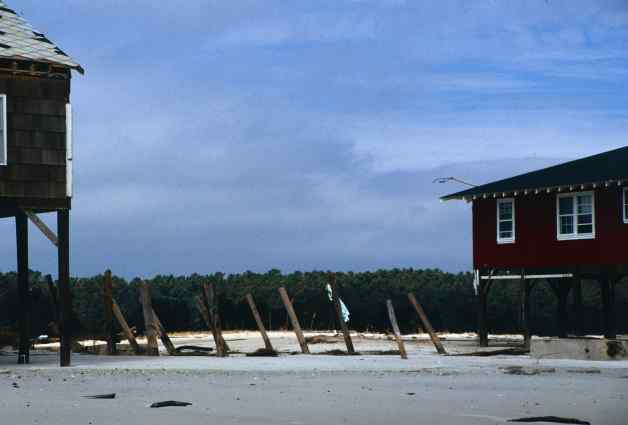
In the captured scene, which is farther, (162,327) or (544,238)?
(544,238)

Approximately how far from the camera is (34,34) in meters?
29.8

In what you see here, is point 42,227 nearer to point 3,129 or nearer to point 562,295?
point 3,129

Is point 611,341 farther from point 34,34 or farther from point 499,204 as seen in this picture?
point 34,34

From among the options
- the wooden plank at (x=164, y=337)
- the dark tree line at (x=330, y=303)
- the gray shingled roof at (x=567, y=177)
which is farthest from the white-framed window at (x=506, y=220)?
the wooden plank at (x=164, y=337)

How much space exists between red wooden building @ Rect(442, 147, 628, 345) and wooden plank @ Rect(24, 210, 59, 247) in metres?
18.3

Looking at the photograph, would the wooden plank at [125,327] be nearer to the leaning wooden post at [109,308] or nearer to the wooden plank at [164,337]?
the leaning wooden post at [109,308]

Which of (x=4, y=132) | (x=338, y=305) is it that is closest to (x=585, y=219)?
(x=338, y=305)

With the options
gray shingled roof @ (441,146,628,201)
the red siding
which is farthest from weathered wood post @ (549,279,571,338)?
gray shingled roof @ (441,146,628,201)

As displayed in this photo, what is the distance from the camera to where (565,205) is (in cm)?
4106

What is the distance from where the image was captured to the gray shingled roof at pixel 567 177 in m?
39.7

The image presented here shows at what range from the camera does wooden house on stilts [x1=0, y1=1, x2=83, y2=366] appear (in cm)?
2803

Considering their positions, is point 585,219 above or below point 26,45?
below

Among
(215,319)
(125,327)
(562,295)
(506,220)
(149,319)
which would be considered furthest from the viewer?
(562,295)

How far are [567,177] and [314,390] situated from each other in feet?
75.6
